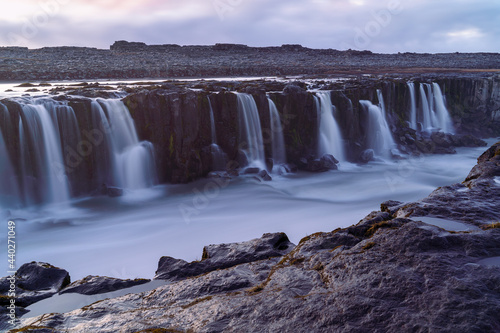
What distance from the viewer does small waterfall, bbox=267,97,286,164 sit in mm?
18922

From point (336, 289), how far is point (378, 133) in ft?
67.4

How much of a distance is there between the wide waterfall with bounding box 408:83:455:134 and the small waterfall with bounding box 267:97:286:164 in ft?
38.6

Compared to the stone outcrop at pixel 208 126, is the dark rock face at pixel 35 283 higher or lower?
lower

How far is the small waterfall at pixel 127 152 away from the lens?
49.6ft

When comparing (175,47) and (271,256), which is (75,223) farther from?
(175,47)

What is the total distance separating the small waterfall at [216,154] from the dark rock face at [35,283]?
10.9 metres

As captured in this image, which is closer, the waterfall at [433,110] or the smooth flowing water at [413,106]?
the smooth flowing water at [413,106]

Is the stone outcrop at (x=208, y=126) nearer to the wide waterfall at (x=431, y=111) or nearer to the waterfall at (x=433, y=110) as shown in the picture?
the wide waterfall at (x=431, y=111)

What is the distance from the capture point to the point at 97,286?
5.73 metres

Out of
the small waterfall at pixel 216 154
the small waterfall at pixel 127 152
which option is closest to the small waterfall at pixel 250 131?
the small waterfall at pixel 216 154

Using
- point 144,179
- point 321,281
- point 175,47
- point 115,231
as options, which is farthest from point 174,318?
point 175,47

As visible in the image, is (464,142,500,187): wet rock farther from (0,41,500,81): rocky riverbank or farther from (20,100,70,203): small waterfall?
(0,41,500,81): rocky riverbank

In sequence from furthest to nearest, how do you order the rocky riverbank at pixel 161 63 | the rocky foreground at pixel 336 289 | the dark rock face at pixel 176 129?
1. the rocky riverbank at pixel 161 63
2. the dark rock face at pixel 176 129
3. the rocky foreground at pixel 336 289

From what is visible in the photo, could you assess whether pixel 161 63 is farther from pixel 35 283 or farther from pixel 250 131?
pixel 35 283
